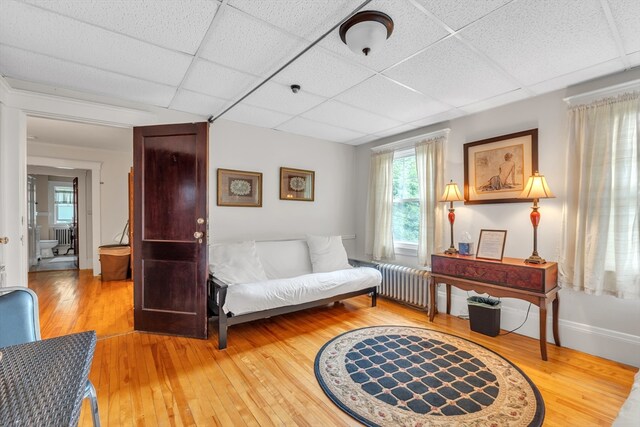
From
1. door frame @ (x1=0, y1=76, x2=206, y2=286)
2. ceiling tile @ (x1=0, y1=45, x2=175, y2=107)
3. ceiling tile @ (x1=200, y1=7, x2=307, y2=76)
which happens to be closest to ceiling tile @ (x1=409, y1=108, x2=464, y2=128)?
ceiling tile @ (x1=200, y1=7, x2=307, y2=76)

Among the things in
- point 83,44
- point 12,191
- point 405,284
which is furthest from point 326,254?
point 12,191

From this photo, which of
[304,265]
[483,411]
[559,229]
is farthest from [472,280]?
[304,265]

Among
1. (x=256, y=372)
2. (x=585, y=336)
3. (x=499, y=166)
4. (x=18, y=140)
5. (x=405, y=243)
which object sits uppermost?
(x=18, y=140)

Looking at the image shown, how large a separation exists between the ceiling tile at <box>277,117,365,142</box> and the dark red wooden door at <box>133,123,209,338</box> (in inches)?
47.2

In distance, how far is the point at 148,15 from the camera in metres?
1.64

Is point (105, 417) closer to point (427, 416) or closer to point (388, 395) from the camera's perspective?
point (388, 395)

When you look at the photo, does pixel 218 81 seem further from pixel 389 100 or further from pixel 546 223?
pixel 546 223

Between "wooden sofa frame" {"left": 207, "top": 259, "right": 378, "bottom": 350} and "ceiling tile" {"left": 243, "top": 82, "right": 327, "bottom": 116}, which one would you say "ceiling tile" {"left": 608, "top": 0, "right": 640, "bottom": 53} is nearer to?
"ceiling tile" {"left": 243, "top": 82, "right": 327, "bottom": 116}

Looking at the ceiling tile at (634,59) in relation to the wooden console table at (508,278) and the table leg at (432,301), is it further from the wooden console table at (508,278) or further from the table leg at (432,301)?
the table leg at (432,301)

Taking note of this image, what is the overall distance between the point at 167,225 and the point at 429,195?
300cm

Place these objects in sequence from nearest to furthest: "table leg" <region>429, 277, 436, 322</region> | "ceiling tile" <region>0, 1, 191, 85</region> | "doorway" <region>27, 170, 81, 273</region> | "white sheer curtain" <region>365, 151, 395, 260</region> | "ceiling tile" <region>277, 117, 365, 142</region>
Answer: "ceiling tile" <region>0, 1, 191, 85</region>
"table leg" <region>429, 277, 436, 322</region>
"ceiling tile" <region>277, 117, 365, 142</region>
"white sheer curtain" <region>365, 151, 395, 260</region>
"doorway" <region>27, 170, 81, 273</region>

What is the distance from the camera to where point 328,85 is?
2.53 metres

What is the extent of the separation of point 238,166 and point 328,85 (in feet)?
5.36

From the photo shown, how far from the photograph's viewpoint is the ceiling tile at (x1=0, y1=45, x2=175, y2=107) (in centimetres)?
208
